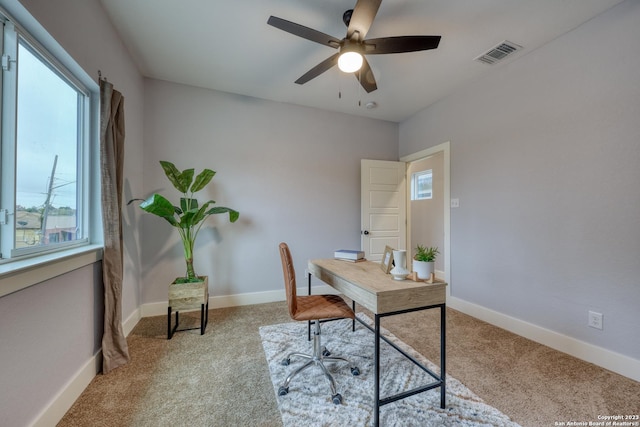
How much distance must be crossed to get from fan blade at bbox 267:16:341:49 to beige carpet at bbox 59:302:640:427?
2499mm

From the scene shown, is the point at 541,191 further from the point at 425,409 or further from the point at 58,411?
the point at 58,411

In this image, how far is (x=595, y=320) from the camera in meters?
2.05

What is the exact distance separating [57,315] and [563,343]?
3839mm

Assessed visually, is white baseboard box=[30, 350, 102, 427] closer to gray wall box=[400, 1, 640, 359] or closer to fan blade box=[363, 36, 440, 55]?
fan blade box=[363, 36, 440, 55]

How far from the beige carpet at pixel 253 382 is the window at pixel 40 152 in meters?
1.07

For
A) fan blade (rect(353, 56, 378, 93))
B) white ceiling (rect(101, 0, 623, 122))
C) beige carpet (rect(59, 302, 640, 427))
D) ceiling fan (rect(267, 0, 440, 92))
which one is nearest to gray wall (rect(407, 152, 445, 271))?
white ceiling (rect(101, 0, 623, 122))

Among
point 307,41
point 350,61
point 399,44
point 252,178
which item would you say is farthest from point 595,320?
point 252,178

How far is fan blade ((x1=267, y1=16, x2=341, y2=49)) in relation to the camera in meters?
1.68

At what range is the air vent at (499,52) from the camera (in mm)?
2381

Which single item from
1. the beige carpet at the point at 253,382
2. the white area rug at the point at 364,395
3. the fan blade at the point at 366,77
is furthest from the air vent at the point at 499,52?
the white area rug at the point at 364,395

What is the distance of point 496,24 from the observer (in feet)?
6.98

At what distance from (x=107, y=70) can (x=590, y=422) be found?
4.21m

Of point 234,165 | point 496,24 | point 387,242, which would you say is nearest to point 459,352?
point 387,242

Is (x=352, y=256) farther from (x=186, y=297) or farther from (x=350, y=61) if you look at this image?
(x=186, y=297)
